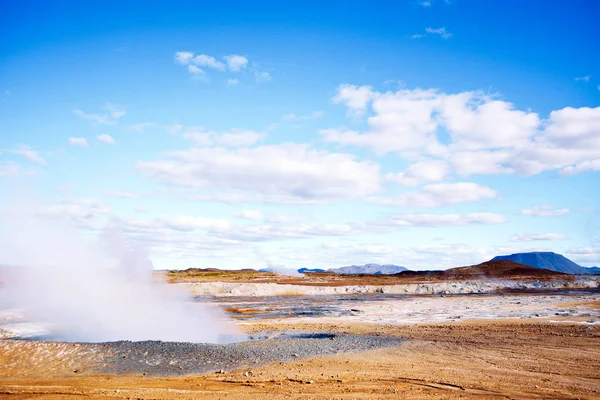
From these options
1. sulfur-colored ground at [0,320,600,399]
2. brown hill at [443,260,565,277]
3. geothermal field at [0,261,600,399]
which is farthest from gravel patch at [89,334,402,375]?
brown hill at [443,260,565,277]

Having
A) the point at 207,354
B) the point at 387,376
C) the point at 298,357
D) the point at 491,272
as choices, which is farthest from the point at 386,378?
the point at 491,272

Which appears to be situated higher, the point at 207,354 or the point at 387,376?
the point at 387,376

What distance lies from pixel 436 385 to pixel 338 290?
57053 millimetres

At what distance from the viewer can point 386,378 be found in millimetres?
13844

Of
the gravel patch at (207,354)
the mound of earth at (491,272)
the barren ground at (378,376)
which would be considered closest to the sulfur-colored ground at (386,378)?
the barren ground at (378,376)

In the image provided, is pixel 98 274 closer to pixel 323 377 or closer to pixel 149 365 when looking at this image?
pixel 149 365

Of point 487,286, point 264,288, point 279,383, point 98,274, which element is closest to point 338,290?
point 264,288

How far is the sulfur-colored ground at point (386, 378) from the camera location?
40.0 feet

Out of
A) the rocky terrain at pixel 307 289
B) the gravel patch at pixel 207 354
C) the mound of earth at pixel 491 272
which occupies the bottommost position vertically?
the rocky terrain at pixel 307 289

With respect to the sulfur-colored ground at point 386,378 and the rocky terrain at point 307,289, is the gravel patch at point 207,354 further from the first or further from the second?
the rocky terrain at point 307,289

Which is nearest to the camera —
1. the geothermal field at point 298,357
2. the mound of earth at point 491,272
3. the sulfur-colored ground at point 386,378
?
the sulfur-colored ground at point 386,378

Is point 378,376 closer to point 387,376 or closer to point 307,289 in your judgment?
point 387,376

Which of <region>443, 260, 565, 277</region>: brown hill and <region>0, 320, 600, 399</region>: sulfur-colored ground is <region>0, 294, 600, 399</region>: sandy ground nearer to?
<region>0, 320, 600, 399</region>: sulfur-colored ground

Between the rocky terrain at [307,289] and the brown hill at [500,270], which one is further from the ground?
the brown hill at [500,270]
